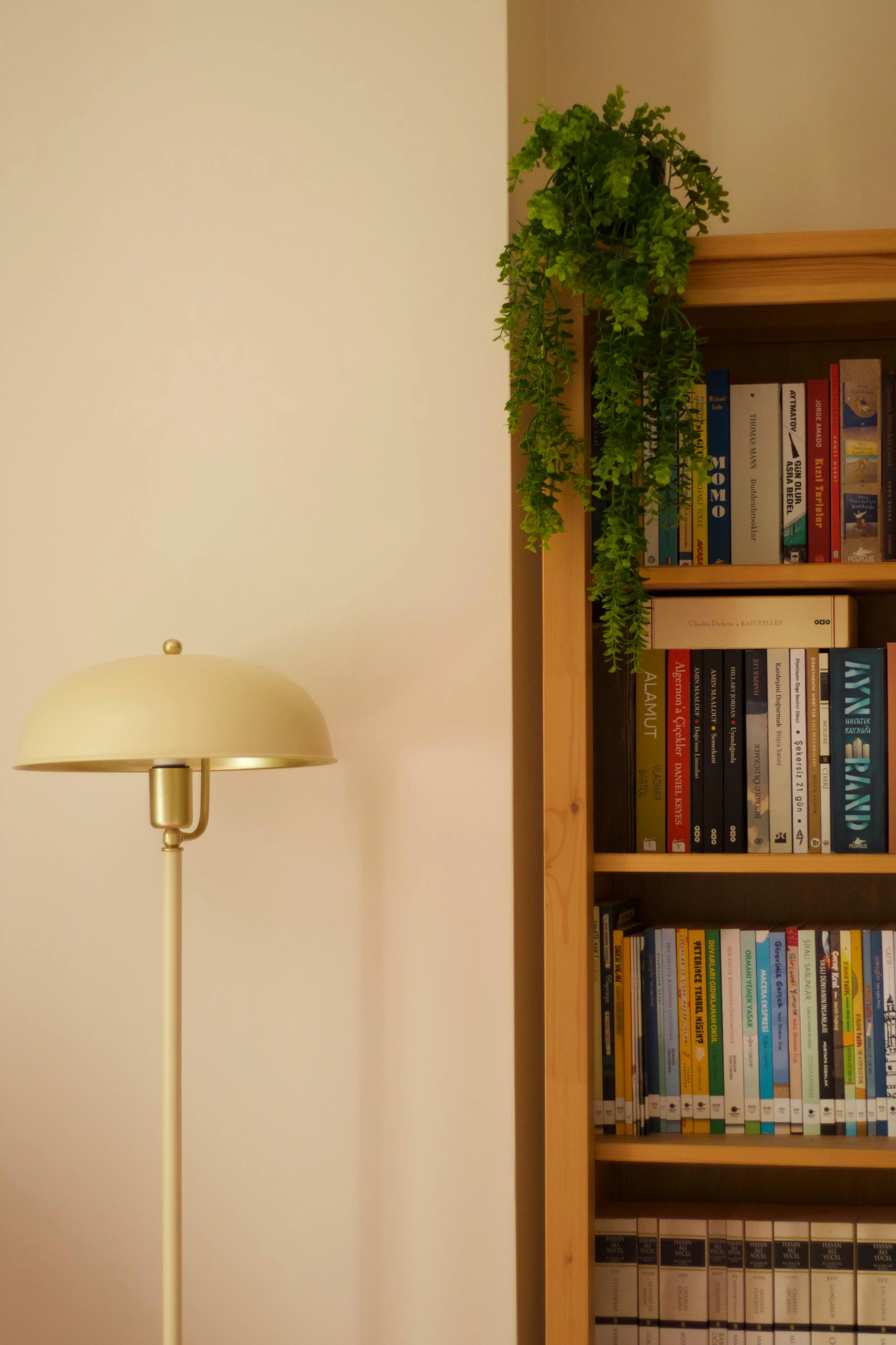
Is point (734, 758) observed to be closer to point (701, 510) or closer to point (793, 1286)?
point (701, 510)

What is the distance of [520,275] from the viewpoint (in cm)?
128

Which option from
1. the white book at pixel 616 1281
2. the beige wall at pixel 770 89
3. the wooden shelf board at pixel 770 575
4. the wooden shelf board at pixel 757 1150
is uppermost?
the beige wall at pixel 770 89

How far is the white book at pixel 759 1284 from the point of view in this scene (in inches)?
55.7

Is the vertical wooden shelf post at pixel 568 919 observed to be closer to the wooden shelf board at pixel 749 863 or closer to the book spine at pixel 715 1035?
the wooden shelf board at pixel 749 863

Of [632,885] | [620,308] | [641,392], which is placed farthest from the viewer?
[632,885]

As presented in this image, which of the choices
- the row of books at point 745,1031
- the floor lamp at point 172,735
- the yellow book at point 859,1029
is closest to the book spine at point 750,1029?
the row of books at point 745,1031

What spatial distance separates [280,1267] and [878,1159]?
78 cm

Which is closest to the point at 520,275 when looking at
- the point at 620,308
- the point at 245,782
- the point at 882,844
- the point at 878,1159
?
the point at 620,308

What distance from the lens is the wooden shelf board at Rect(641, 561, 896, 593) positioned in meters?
1.33

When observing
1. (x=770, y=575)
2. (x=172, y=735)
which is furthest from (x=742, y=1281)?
(x=172, y=735)

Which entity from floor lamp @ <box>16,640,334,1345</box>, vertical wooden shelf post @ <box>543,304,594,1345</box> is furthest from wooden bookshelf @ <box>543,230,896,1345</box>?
floor lamp @ <box>16,640,334,1345</box>

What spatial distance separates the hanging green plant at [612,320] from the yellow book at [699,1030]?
1.38 ft

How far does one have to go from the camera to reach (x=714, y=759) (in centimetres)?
141

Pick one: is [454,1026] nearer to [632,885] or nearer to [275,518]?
[632,885]
